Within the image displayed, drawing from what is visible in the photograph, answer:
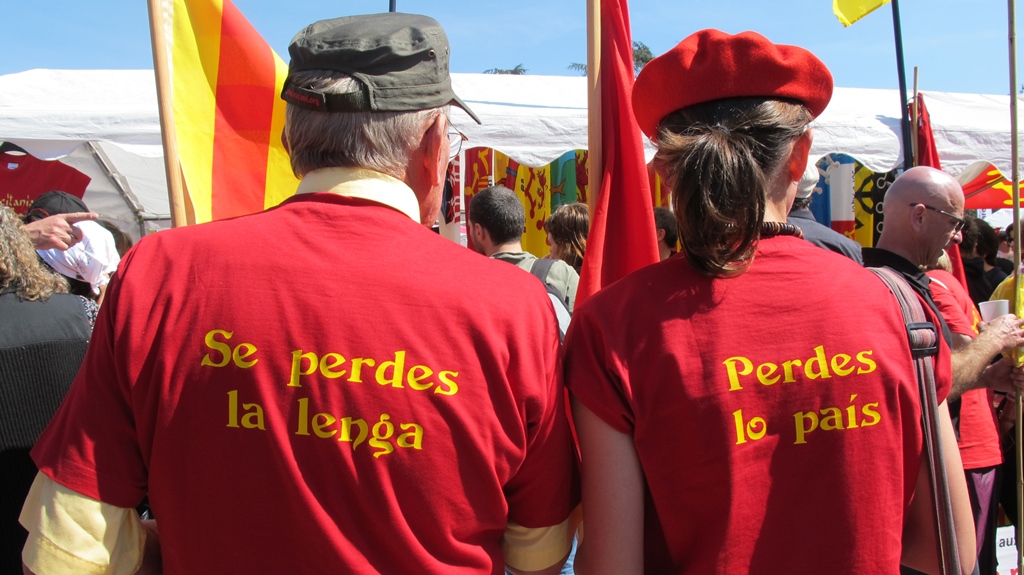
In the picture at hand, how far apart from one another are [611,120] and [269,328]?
3.46ft

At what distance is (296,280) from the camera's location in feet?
3.26

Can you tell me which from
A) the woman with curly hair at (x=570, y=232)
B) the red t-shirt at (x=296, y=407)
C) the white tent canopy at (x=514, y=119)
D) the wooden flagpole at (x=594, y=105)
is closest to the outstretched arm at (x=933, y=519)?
the red t-shirt at (x=296, y=407)

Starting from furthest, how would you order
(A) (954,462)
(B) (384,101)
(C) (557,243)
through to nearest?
(C) (557,243), (A) (954,462), (B) (384,101)


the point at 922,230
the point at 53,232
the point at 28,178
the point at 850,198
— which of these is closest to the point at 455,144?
the point at 53,232

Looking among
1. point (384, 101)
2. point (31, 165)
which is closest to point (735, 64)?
point (384, 101)

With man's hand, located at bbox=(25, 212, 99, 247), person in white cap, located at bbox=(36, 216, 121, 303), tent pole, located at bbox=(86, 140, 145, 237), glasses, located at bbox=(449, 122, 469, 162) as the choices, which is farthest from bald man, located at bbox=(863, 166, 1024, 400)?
tent pole, located at bbox=(86, 140, 145, 237)

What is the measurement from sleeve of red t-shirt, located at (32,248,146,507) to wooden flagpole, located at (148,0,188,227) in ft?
3.83

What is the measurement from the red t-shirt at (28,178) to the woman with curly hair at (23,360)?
4568mm

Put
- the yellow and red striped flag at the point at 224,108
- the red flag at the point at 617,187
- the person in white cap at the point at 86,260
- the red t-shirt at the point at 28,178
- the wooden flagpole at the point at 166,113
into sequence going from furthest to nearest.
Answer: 1. the red t-shirt at the point at 28,178
2. the person in white cap at the point at 86,260
3. the yellow and red striped flag at the point at 224,108
4. the wooden flagpole at the point at 166,113
5. the red flag at the point at 617,187

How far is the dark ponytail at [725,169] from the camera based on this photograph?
3.39 ft

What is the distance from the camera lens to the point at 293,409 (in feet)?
3.16

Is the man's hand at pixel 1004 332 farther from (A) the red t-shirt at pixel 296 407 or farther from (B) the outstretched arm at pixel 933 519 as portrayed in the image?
(A) the red t-shirt at pixel 296 407

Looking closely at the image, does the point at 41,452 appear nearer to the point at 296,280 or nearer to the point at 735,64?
the point at 296,280

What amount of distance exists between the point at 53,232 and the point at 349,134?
1708 millimetres
